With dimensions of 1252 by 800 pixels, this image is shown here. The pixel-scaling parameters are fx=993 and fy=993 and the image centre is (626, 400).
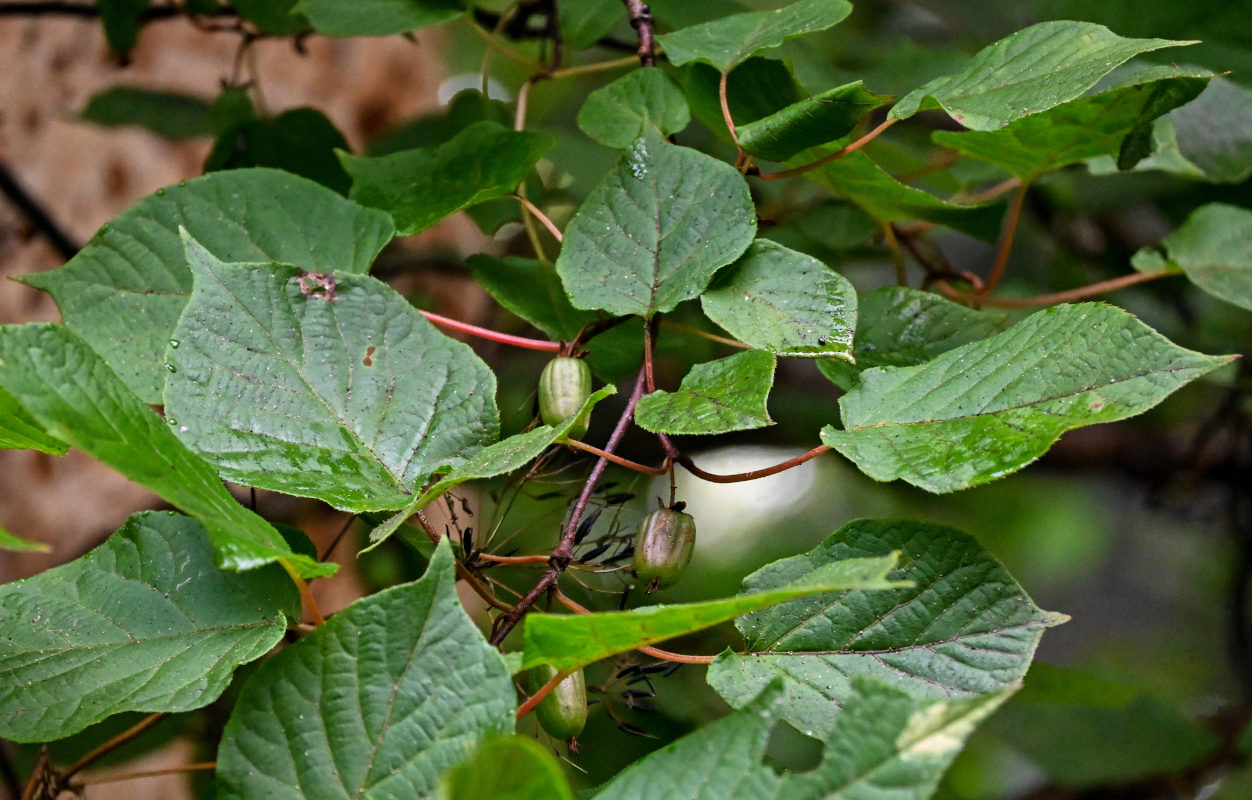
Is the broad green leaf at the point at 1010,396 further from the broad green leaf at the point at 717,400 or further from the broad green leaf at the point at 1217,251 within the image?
the broad green leaf at the point at 1217,251

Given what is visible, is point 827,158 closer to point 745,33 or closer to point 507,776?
point 745,33

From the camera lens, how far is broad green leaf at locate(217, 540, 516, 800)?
0.37 metres

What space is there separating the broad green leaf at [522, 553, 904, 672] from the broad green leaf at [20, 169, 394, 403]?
285 millimetres

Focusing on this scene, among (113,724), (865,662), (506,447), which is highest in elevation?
(506,447)

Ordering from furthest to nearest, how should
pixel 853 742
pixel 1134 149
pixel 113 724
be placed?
pixel 113 724, pixel 1134 149, pixel 853 742

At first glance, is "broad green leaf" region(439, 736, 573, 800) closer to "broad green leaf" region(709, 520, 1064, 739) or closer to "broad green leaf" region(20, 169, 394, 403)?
"broad green leaf" region(709, 520, 1064, 739)

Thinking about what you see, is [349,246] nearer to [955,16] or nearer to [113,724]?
[113,724]

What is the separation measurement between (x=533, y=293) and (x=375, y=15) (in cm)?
27

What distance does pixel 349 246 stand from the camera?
58 centimetres

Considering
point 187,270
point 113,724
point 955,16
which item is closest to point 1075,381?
point 187,270

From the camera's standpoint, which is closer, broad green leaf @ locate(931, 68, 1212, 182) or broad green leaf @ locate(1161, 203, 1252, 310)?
broad green leaf @ locate(931, 68, 1212, 182)

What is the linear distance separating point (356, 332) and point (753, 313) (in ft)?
0.65

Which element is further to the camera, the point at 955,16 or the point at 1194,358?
the point at 955,16

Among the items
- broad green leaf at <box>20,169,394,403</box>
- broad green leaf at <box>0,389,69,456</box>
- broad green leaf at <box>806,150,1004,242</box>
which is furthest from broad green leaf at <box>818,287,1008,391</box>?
broad green leaf at <box>0,389,69,456</box>
